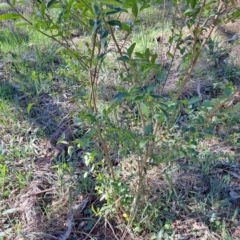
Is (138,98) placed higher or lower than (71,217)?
higher

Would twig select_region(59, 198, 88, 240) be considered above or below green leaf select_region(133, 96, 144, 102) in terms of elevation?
below

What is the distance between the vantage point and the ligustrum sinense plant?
0.88 m

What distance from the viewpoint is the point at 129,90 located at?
3.05 ft

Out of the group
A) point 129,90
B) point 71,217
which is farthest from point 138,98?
point 71,217

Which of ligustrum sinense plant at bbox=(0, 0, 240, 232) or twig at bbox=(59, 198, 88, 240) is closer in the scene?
ligustrum sinense plant at bbox=(0, 0, 240, 232)

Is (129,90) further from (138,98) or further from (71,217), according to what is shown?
(71,217)

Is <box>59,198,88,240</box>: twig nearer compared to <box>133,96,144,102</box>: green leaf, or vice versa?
<box>133,96,144,102</box>: green leaf

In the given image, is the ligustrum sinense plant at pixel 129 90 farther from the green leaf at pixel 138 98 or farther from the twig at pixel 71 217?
the twig at pixel 71 217

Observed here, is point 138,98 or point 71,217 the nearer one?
point 138,98

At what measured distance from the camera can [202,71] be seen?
255cm

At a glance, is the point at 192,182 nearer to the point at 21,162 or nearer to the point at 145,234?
the point at 145,234

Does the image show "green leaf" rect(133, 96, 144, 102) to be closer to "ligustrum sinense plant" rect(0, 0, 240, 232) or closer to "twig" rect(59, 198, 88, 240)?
"ligustrum sinense plant" rect(0, 0, 240, 232)

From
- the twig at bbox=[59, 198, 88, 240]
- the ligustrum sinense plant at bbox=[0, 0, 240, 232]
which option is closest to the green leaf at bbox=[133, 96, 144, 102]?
the ligustrum sinense plant at bbox=[0, 0, 240, 232]

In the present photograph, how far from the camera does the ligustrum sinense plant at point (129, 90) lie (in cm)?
88
